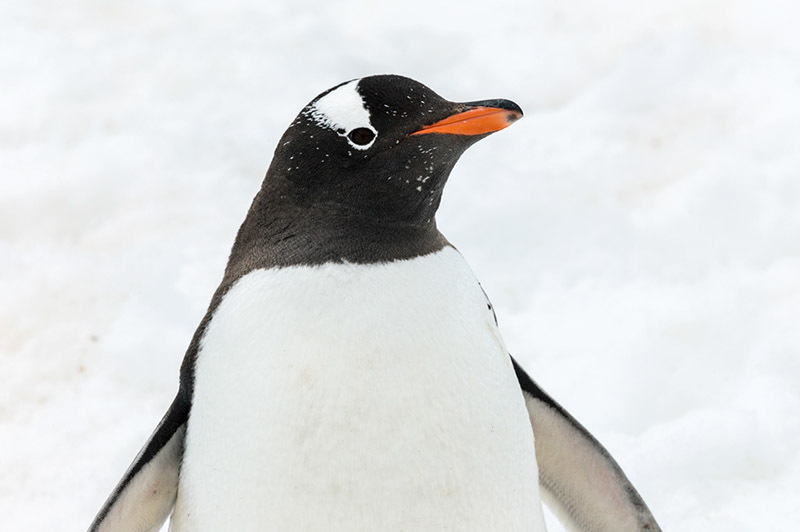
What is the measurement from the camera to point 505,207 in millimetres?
3729

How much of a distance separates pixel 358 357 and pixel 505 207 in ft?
7.88

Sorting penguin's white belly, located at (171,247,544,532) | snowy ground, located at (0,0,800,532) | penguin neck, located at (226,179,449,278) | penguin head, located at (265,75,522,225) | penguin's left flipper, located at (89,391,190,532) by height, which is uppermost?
snowy ground, located at (0,0,800,532)

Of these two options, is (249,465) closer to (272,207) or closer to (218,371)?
(218,371)

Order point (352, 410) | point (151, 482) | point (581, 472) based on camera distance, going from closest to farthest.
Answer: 1. point (352, 410)
2. point (151, 482)
3. point (581, 472)

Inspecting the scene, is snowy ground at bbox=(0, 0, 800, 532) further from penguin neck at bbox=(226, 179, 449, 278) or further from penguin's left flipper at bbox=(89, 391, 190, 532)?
penguin neck at bbox=(226, 179, 449, 278)

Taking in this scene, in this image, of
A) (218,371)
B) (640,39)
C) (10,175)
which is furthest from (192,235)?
(640,39)

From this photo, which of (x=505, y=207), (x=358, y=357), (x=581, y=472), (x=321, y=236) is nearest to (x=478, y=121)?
(x=321, y=236)

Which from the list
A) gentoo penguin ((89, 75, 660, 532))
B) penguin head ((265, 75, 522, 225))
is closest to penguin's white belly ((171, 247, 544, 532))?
gentoo penguin ((89, 75, 660, 532))

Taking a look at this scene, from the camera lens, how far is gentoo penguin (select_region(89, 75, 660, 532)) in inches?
55.4

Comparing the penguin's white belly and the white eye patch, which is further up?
the white eye patch

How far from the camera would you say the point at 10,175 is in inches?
155

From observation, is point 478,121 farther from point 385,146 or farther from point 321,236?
point 321,236

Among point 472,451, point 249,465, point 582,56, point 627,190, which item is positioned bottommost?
point 249,465

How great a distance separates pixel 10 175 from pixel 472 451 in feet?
10.2
